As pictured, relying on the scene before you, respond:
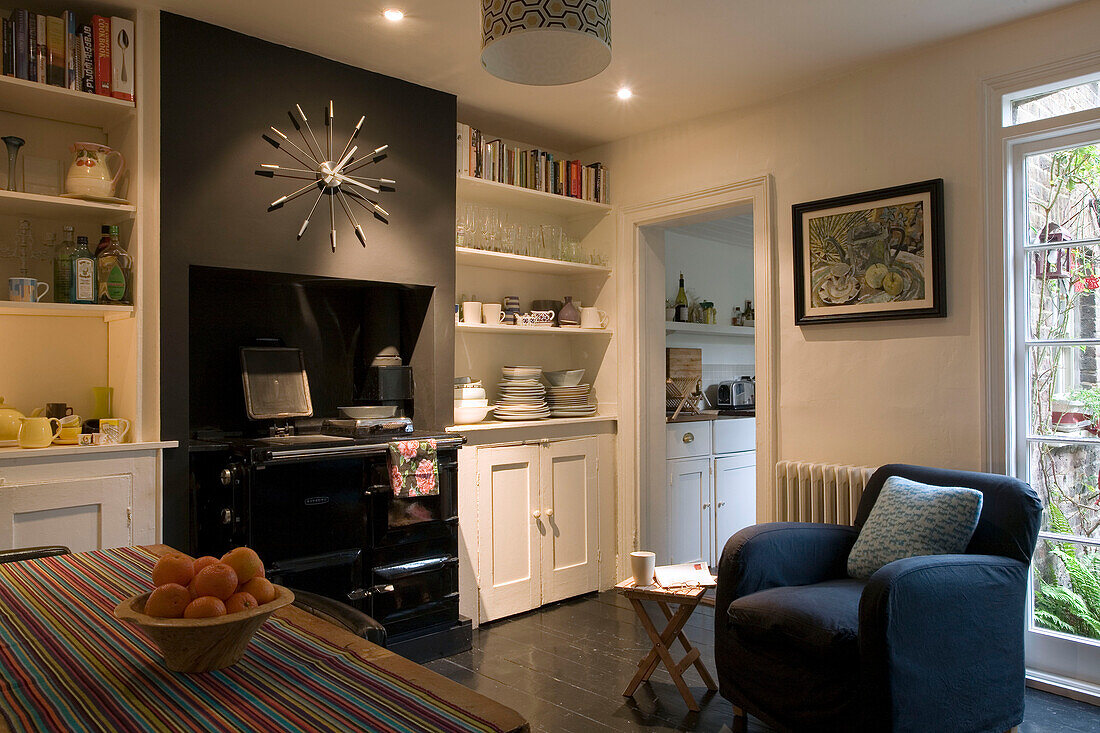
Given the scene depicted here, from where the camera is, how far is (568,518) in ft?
14.7

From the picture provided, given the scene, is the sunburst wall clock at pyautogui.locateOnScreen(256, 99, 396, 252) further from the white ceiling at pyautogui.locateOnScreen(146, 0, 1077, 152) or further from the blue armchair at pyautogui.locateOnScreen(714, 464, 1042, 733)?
the blue armchair at pyautogui.locateOnScreen(714, 464, 1042, 733)

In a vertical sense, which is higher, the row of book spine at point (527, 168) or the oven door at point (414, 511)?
the row of book spine at point (527, 168)

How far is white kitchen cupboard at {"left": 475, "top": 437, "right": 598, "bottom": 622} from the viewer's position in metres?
4.06

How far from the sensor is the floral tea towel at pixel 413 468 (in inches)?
136

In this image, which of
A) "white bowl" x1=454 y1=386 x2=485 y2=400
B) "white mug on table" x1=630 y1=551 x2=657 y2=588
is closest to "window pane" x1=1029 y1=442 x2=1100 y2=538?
"white mug on table" x1=630 y1=551 x2=657 y2=588

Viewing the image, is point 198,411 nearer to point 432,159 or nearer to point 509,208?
point 432,159

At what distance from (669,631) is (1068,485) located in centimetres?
172

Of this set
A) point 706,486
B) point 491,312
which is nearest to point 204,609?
point 491,312

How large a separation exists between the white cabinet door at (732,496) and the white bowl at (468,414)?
1.86 m

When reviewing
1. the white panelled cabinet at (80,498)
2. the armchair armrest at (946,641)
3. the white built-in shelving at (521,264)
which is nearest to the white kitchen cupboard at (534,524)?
the white built-in shelving at (521,264)

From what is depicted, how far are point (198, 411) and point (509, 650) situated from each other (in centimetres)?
177

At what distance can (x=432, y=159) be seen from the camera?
3.96m

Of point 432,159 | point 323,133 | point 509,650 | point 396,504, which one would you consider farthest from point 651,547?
point 323,133

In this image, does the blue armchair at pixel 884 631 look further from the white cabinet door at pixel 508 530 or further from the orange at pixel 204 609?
the orange at pixel 204 609
